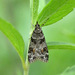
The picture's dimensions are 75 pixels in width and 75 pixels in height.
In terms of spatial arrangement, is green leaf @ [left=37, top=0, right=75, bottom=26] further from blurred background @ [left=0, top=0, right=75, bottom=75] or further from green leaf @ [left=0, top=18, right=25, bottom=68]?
blurred background @ [left=0, top=0, right=75, bottom=75]

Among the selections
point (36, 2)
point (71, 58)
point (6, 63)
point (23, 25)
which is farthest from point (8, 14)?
point (36, 2)

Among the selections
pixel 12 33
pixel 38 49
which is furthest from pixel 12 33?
pixel 38 49

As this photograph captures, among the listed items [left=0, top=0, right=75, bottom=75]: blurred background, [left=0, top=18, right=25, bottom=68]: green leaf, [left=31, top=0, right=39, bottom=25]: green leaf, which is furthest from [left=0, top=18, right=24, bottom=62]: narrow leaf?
[left=0, top=0, right=75, bottom=75]: blurred background

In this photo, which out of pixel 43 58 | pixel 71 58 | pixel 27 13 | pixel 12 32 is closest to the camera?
pixel 12 32

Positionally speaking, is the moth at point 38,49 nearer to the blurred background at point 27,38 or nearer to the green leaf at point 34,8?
the blurred background at point 27,38

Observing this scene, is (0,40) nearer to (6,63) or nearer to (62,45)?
(6,63)

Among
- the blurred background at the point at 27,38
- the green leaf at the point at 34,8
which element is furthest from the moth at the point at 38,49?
the green leaf at the point at 34,8
